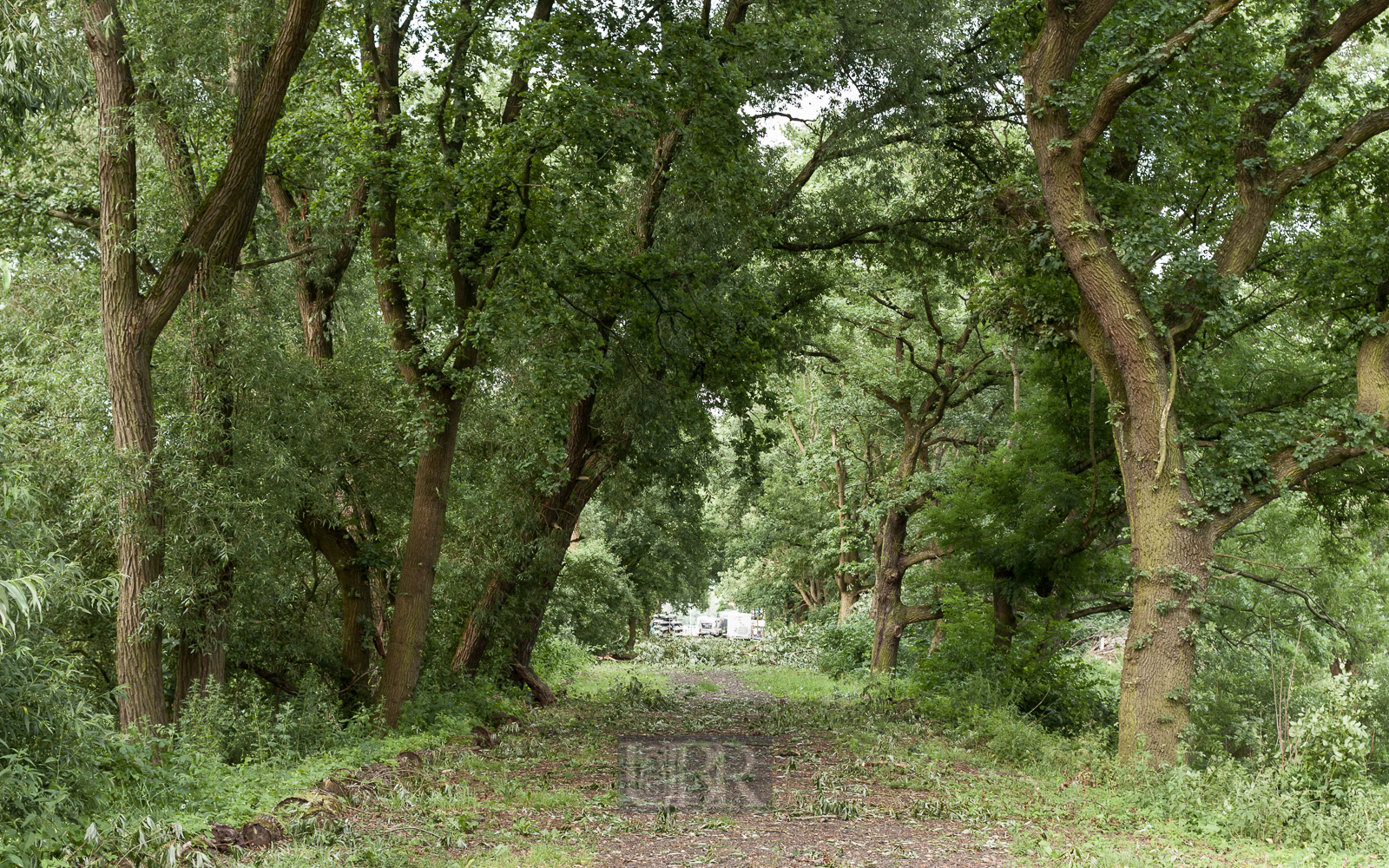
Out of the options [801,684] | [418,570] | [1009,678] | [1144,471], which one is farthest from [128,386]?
[801,684]

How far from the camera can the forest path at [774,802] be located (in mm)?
7340

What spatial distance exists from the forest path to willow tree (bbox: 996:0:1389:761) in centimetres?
331

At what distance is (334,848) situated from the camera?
21.3 ft

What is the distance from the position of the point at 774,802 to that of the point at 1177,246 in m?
7.59

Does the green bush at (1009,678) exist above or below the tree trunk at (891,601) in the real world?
below

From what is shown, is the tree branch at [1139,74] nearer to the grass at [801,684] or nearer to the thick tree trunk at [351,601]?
the thick tree trunk at [351,601]

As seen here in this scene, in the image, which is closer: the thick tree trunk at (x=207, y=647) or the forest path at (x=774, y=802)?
the forest path at (x=774, y=802)

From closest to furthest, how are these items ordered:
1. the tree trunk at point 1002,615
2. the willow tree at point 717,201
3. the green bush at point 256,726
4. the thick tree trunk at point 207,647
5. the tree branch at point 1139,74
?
the green bush at point 256,726 < the tree branch at point 1139,74 < the thick tree trunk at point 207,647 < the willow tree at point 717,201 < the tree trunk at point 1002,615

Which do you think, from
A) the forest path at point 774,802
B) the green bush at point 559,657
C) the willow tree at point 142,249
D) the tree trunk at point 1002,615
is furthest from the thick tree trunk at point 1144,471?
the green bush at point 559,657

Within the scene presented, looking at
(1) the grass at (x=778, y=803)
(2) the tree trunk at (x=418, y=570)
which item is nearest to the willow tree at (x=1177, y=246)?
(1) the grass at (x=778, y=803)

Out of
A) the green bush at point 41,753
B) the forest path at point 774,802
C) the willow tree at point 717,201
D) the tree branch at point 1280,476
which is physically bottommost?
the forest path at point 774,802

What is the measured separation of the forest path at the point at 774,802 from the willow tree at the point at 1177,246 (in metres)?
3.31

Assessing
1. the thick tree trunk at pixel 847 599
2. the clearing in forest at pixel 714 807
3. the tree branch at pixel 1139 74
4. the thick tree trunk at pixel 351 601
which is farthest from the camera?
the thick tree trunk at pixel 847 599

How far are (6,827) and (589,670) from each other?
24052 mm
